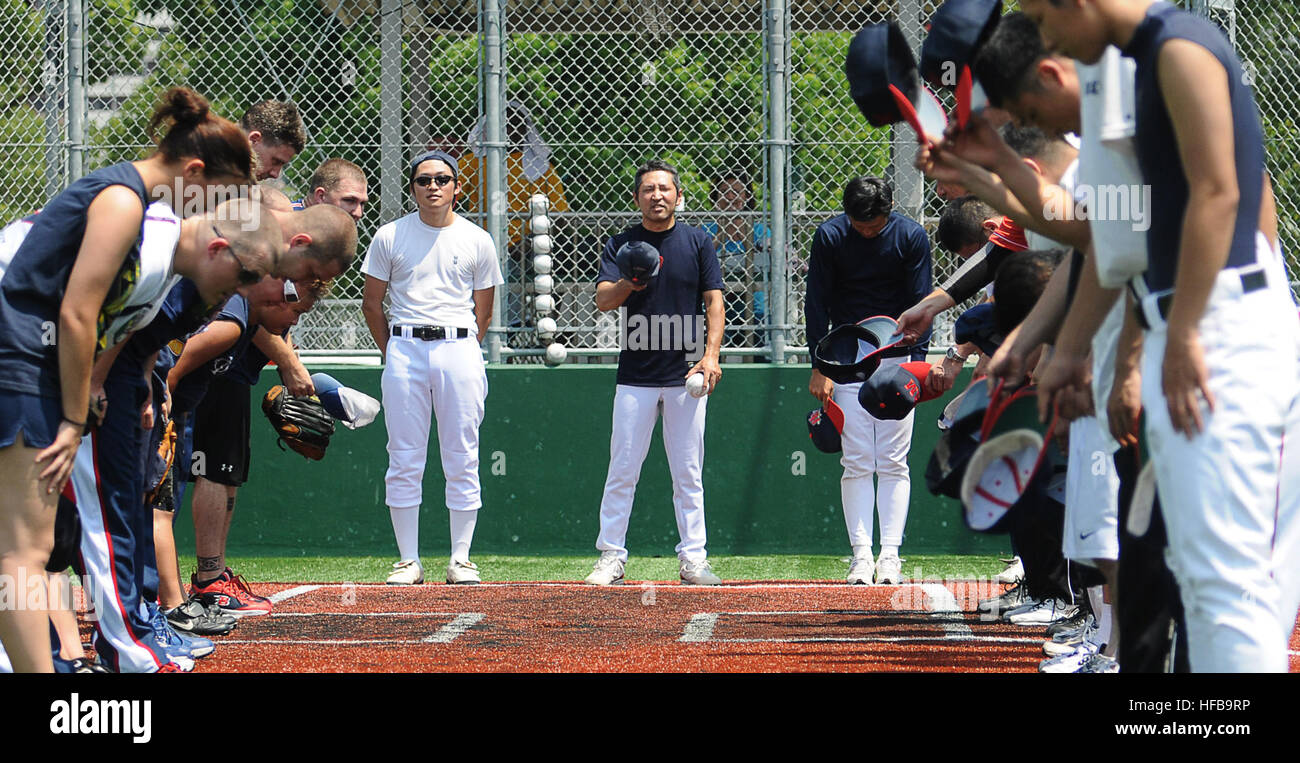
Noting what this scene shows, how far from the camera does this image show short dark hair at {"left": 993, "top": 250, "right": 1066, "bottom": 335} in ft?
14.0

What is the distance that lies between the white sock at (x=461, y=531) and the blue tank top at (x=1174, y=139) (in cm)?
558

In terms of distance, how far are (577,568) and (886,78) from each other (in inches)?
225

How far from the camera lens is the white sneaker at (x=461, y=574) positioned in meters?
7.81

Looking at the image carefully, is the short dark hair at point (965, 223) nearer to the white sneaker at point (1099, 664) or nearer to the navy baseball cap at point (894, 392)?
the navy baseball cap at point (894, 392)

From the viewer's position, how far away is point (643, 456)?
7.92m

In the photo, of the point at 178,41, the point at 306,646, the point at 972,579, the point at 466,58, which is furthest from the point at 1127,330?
the point at 178,41

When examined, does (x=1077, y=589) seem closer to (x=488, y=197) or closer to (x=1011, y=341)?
(x=1011, y=341)

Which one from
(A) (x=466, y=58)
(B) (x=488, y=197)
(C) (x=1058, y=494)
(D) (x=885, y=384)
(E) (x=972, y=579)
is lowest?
(E) (x=972, y=579)

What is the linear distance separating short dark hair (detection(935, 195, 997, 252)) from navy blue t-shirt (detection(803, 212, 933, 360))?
46.9 inches

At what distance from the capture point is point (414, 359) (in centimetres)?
786

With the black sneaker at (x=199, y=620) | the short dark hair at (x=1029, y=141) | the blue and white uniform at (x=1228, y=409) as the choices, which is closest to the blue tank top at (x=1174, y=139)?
the blue and white uniform at (x=1228, y=409)

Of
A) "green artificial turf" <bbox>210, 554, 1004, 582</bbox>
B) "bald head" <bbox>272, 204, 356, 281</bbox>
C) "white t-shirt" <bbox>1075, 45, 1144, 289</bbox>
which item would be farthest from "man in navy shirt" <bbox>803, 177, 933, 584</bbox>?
"white t-shirt" <bbox>1075, 45, 1144, 289</bbox>

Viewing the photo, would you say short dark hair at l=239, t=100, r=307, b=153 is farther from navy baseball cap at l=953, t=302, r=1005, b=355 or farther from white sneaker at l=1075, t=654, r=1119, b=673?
white sneaker at l=1075, t=654, r=1119, b=673

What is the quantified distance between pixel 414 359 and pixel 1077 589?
3882 mm
